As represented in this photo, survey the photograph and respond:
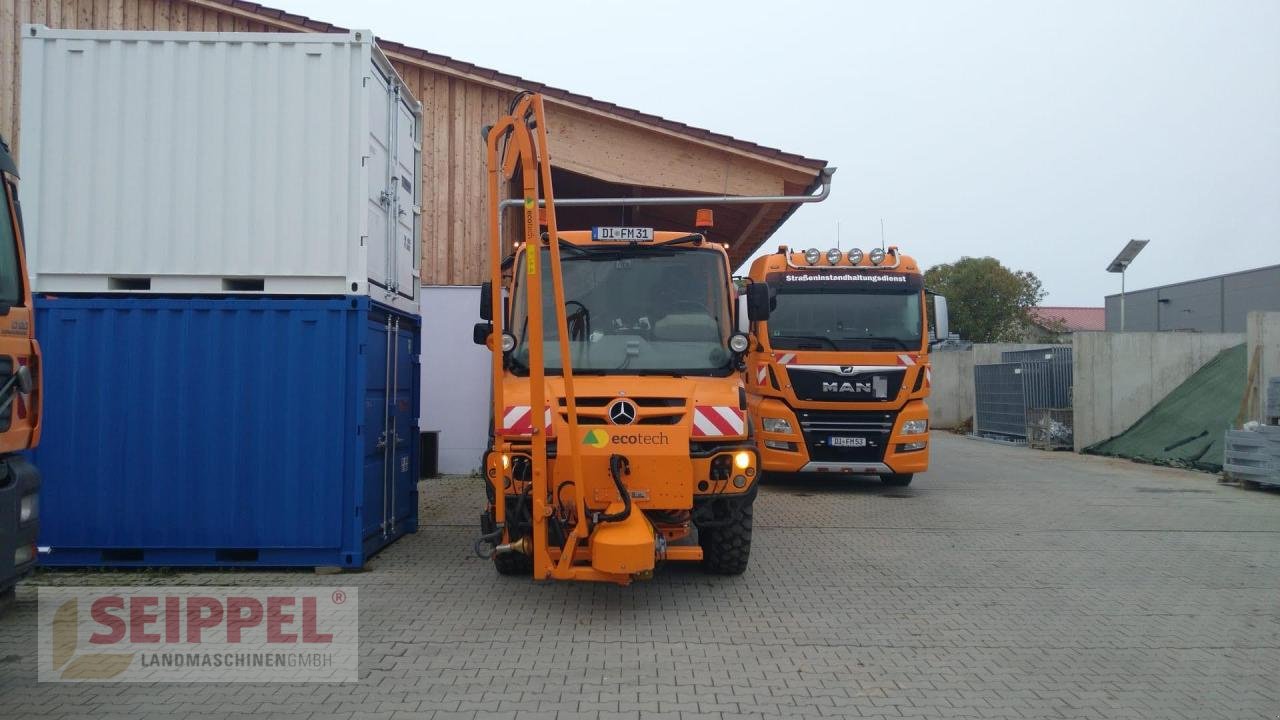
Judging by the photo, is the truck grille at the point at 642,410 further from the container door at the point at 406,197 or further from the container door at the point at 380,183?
the container door at the point at 406,197

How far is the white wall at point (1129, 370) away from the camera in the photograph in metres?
17.3

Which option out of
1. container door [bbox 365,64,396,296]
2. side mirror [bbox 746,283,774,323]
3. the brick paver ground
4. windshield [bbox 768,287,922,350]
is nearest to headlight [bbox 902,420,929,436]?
windshield [bbox 768,287,922,350]

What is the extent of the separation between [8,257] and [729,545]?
509 centimetres

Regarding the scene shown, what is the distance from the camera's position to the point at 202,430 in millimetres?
6699

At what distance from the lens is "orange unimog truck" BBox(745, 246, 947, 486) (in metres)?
11.2

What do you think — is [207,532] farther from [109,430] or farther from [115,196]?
[115,196]

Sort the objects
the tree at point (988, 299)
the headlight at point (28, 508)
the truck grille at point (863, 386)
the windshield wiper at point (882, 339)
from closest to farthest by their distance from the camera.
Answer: the headlight at point (28, 508), the truck grille at point (863, 386), the windshield wiper at point (882, 339), the tree at point (988, 299)

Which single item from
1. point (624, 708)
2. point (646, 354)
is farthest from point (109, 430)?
point (624, 708)

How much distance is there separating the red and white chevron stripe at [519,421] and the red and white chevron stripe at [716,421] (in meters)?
1.04

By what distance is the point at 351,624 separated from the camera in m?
5.61

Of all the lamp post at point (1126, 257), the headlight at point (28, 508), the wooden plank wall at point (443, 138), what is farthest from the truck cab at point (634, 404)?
the lamp post at point (1126, 257)

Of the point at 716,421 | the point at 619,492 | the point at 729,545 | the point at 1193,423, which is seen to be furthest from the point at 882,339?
the point at 1193,423

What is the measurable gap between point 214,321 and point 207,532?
1677 millimetres

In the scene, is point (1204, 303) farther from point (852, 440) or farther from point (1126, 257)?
point (852, 440)
